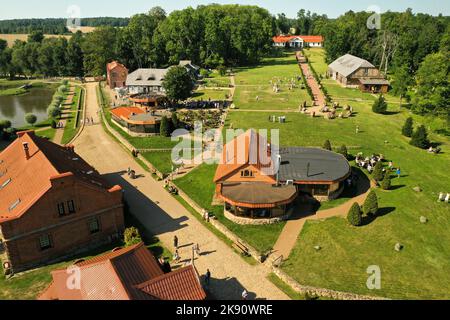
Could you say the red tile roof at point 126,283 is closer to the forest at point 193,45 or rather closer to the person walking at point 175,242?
the person walking at point 175,242

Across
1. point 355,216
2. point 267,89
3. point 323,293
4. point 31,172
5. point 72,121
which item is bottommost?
point 323,293

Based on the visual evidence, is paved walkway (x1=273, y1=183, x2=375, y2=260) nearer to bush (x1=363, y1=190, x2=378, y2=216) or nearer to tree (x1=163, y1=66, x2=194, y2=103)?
bush (x1=363, y1=190, x2=378, y2=216)

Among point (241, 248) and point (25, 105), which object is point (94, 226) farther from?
point (25, 105)

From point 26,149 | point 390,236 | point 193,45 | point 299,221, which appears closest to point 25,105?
point 193,45

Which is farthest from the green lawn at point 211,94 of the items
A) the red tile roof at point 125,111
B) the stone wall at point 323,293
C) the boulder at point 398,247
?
the stone wall at point 323,293

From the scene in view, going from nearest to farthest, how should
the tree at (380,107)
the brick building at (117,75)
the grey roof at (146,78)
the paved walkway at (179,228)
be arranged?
the paved walkway at (179,228)
the tree at (380,107)
the grey roof at (146,78)
the brick building at (117,75)

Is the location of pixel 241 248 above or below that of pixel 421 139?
below
